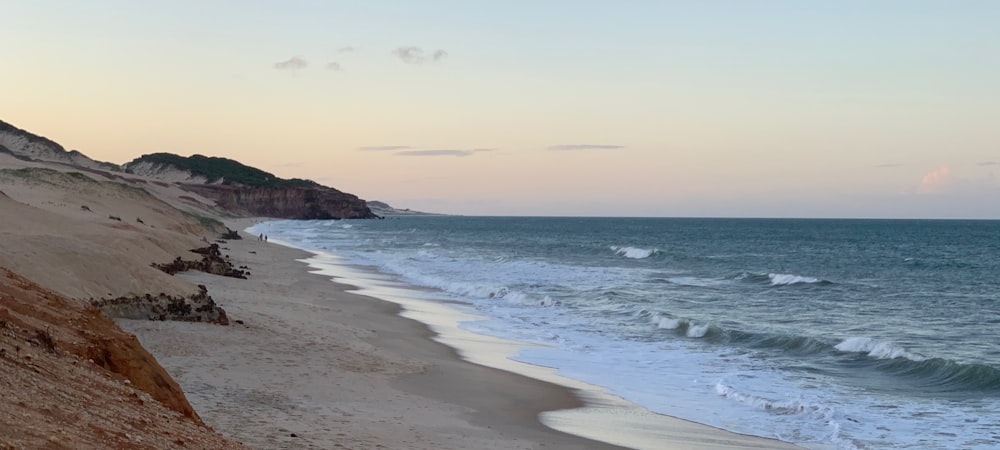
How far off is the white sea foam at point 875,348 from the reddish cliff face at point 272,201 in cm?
15049

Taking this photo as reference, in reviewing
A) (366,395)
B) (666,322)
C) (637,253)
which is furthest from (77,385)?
(637,253)

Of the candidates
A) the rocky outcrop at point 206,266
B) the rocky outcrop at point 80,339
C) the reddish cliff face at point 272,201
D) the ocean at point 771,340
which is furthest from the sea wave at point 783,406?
the reddish cliff face at point 272,201

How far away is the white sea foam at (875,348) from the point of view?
19.9m

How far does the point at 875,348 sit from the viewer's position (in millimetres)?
20703

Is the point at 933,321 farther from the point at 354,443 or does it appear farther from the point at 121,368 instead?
the point at 121,368

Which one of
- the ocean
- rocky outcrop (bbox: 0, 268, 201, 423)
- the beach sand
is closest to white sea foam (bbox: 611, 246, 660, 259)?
the ocean

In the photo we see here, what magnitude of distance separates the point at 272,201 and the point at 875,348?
6523 inches

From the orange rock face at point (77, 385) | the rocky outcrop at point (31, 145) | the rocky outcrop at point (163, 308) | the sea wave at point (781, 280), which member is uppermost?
the rocky outcrop at point (31, 145)

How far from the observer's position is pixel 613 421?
13.4m

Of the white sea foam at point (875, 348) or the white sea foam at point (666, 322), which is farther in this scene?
the white sea foam at point (666, 322)

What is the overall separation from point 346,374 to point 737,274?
35209 millimetres

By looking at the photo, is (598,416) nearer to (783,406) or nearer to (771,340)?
(783,406)

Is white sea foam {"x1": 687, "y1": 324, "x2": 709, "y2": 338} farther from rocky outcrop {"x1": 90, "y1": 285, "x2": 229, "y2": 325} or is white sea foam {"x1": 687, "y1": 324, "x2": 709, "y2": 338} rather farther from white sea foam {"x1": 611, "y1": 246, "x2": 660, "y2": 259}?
white sea foam {"x1": 611, "y1": 246, "x2": 660, "y2": 259}

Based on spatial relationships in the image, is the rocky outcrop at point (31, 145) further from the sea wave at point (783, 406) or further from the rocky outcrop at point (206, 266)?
the sea wave at point (783, 406)
